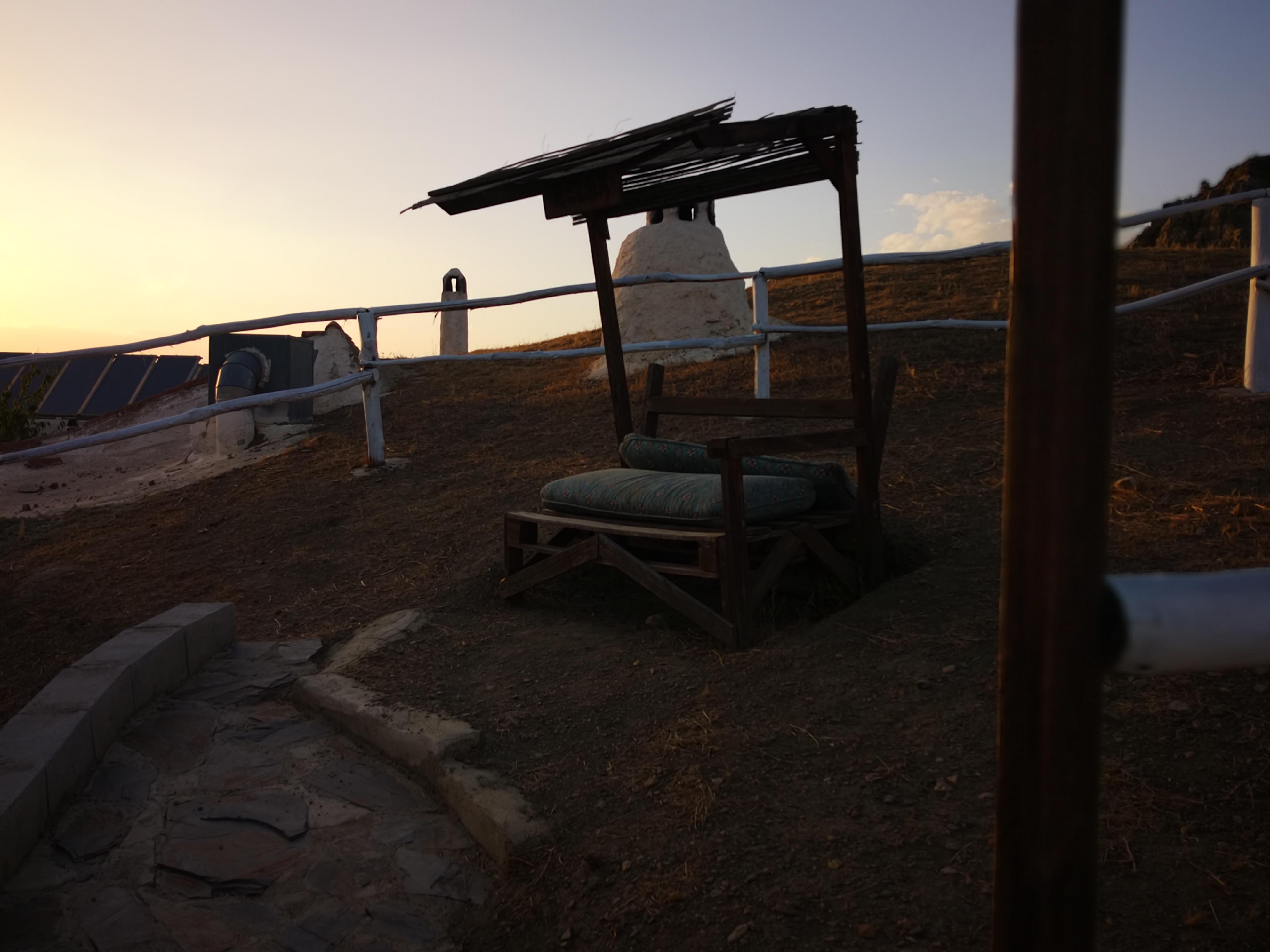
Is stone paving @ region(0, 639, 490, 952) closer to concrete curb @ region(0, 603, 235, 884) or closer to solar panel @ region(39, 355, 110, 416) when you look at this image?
concrete curb @ region(0, 603, 235, 884)

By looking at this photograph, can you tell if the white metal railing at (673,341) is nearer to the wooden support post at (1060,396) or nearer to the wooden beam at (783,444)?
the wooden beam at (783,444)

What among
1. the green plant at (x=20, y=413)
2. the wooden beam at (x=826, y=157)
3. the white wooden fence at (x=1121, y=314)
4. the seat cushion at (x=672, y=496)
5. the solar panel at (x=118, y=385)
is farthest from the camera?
the solar panel at (x=118, y=385)

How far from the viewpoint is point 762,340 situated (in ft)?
22.8

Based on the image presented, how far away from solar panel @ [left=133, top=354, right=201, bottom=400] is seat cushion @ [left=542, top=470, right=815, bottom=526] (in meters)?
20.3

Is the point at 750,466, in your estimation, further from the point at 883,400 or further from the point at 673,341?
the point at 673,341

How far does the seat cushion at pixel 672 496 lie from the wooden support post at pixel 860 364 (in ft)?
0.80

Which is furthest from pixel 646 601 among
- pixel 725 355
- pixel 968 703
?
pixel 725 355

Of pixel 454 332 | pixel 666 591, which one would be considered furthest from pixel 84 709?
pixel 454 332

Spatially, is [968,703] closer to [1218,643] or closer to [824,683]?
[824,683]

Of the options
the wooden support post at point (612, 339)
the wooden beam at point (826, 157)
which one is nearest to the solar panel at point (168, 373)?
the wooden support post at point (612, 339)

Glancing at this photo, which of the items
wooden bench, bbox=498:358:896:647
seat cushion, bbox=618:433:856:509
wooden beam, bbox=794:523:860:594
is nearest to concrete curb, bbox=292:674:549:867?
wooden bench, bbox=498:358:896:647

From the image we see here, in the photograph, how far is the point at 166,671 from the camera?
388 cm

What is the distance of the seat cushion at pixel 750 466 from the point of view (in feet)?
14.2

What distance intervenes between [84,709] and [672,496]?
222 cm
